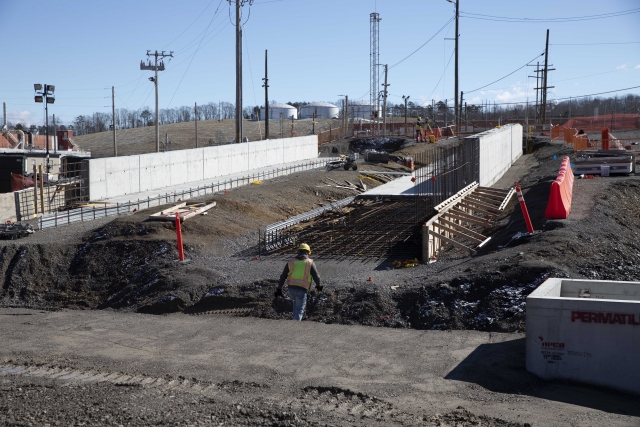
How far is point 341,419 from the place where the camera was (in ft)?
22.9

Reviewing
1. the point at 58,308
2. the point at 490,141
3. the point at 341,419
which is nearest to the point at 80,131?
the point at 490,141

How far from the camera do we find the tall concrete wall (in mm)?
27438

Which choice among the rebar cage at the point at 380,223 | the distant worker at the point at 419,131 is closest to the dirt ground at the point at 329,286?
the rebar cage at the point at 380,223

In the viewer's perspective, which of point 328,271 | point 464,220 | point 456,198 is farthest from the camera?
point 456,198

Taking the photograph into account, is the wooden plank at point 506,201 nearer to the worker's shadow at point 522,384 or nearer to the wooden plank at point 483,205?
the wooden plank at point 483,205

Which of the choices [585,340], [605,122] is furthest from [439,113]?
[585,340]

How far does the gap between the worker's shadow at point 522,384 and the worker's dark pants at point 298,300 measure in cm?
319

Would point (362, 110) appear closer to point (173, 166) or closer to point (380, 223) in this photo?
point (173, 166)

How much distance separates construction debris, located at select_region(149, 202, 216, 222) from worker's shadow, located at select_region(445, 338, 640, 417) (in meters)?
11.4

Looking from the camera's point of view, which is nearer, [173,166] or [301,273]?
[301,273]

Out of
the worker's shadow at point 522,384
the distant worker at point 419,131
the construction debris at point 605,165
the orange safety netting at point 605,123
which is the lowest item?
the worker's shadow at point 522,384

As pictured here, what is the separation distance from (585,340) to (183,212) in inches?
566

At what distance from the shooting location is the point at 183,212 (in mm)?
20656

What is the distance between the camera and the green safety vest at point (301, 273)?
1141cm
